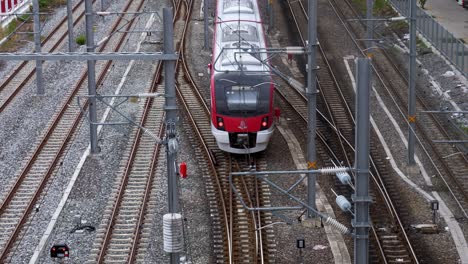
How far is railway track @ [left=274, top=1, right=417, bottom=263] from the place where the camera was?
23969mm

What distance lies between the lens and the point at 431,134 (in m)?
32.4

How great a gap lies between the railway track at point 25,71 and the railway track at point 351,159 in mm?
9658

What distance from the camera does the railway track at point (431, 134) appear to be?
28.2 metres

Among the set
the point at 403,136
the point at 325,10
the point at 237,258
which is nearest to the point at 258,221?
the point at 237,258

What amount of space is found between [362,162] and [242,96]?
13404 mm

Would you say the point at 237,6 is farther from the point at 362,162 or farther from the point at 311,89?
the point at 362,162

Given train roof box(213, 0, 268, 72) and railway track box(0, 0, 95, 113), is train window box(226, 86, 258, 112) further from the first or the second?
railway track box(0, 0, 95, 113)

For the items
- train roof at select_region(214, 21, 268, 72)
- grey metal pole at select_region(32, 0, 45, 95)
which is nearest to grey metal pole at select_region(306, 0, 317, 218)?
train roof at select_region(214, 21, 268, 72)

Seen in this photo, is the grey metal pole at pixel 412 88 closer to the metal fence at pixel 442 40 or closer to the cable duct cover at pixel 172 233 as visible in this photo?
the metal fence at pixel 442 40

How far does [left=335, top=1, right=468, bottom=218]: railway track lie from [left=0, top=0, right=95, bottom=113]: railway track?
1255 centimetres

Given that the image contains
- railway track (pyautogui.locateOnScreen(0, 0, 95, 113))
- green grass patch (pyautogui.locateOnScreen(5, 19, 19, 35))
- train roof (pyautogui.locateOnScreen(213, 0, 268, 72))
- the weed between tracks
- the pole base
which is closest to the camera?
the pole base

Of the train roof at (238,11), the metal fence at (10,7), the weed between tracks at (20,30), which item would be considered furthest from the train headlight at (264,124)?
the metal fence at (10,7)

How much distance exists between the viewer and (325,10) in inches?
1938

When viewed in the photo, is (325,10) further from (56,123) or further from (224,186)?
(224,186)
